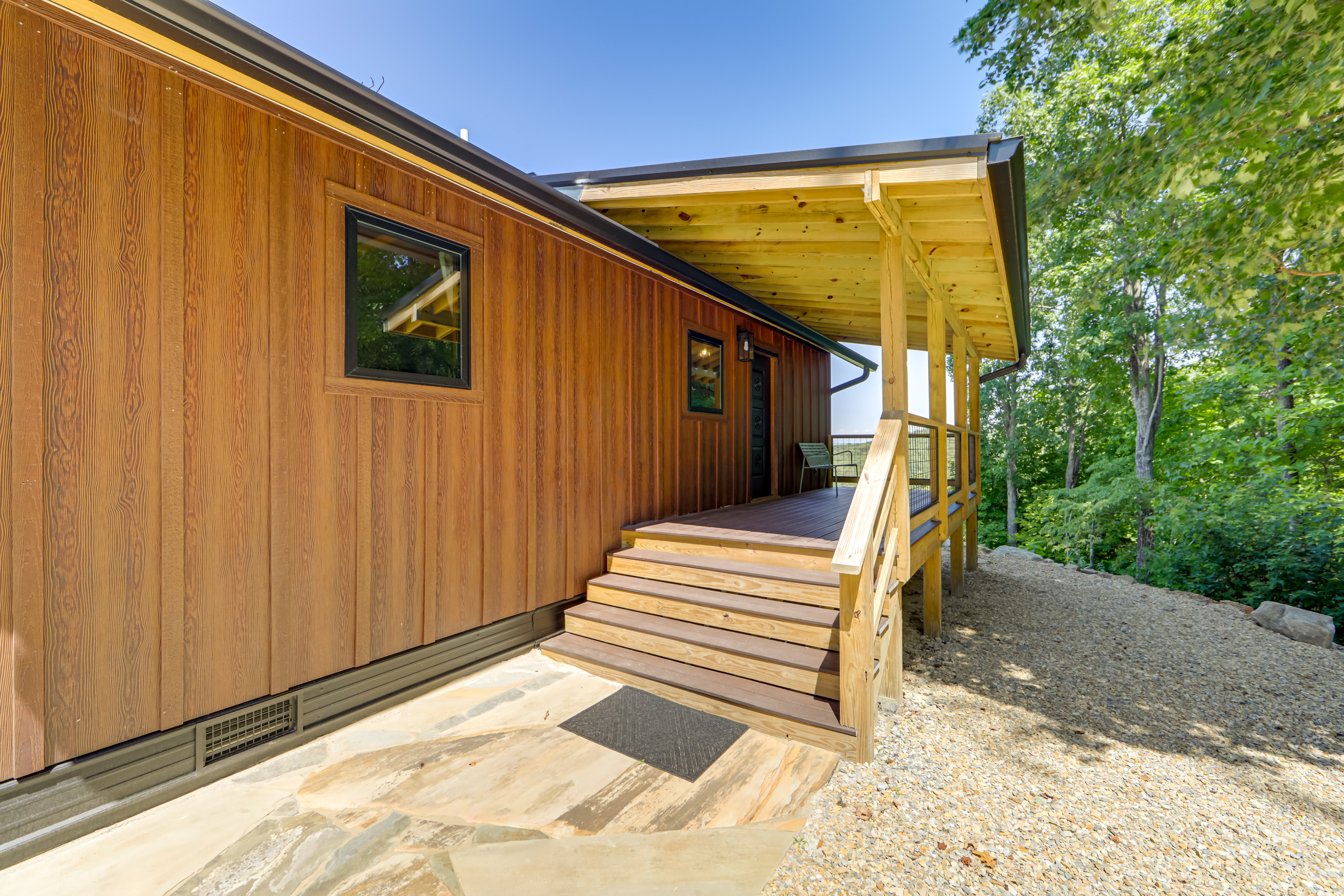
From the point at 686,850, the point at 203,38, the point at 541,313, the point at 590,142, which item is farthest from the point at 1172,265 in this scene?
the point at 590,142

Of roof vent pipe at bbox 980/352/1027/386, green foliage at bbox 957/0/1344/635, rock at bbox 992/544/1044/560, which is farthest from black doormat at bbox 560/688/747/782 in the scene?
rock at bbox 992/544/1044/560

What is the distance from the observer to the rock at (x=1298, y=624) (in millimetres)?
4785

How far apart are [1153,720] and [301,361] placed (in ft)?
16.0

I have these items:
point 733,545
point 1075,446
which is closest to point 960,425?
point 733,545

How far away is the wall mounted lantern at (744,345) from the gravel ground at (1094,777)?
331cm

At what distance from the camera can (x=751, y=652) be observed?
292cm

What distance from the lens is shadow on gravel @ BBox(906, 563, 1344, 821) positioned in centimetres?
287

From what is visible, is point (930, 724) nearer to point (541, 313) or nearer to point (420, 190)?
point (541, 313)

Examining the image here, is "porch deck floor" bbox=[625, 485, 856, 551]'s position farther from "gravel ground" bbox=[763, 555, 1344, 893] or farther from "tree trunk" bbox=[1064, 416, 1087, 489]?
"tree trunk" bbox=[1064, 416, 1087, 489]

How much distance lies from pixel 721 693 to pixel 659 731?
376mm

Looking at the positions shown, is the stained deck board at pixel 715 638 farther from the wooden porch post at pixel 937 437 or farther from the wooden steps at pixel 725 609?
the wooden porch post at pixel 937 437

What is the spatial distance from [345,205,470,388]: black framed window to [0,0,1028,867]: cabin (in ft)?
0.05

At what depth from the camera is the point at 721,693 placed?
279cm

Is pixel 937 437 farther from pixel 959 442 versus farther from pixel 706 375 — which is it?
pixel 706 375
